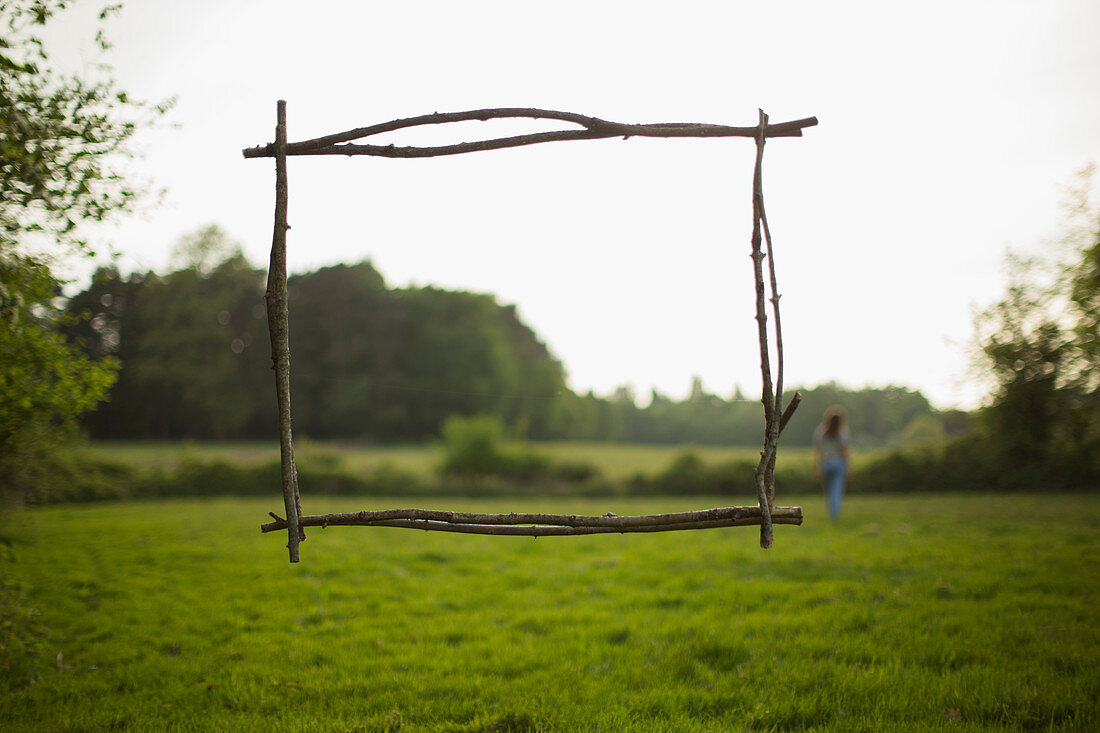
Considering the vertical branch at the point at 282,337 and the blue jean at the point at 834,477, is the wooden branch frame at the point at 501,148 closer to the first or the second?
the vertical branch at the point at 282,337

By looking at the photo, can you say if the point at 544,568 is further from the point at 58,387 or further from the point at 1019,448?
the point at 1019,448

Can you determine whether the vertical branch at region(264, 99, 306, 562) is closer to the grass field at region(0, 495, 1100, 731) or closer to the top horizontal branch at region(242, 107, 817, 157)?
the top horizontal branch at region(242, 107, 817, 157)

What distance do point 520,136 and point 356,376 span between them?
33.5 m

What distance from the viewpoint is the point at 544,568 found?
751 centimetres

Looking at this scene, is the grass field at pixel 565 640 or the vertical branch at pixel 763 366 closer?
the vertical branch at pixel 763 366

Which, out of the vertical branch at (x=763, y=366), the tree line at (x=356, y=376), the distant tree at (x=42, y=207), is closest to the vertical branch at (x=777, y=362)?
the vertical branch at (x=763, y=366)

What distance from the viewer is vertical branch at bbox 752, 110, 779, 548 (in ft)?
7.93

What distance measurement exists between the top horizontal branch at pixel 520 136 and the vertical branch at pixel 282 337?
0.26m

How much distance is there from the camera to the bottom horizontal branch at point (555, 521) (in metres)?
2.43

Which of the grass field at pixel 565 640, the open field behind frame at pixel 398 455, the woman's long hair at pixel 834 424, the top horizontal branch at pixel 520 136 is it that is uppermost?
the top horizontal branch at pixel 520 136

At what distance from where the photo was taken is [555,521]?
2467 mm

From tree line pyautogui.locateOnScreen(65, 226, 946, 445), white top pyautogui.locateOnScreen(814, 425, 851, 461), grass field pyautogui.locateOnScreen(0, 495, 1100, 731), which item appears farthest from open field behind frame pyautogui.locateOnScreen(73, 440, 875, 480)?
grass field pyautogui.locateOnScreen(0, 495, 1100, 731)

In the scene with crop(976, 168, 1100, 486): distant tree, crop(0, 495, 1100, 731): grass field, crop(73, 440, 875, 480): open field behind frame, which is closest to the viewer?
crop(0, 495, 1100, 731): grass field

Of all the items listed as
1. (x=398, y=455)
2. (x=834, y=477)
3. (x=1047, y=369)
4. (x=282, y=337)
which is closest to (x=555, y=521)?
(x=282, y=337)
